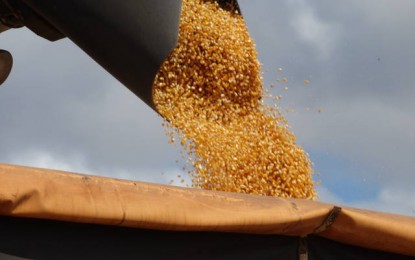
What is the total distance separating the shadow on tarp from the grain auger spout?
71 centimetres

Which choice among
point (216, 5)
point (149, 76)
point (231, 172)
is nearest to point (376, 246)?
point (149, 76)

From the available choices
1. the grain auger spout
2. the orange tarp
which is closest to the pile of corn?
the grain auger spout

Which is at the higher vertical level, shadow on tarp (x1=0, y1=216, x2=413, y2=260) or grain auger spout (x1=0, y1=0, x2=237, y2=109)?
grain auger spout (x1=0, y1=0, x2=237, y2=109)

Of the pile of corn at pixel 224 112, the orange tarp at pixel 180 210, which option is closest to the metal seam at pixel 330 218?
the orange tarp at pixel 180 210

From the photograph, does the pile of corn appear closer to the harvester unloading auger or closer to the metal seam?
the harvester unloading auger

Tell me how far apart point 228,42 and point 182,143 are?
0.71m

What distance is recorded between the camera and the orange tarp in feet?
4.81

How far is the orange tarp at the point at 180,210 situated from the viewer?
4.81 ft

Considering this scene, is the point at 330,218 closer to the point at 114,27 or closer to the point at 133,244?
the point at 133,244

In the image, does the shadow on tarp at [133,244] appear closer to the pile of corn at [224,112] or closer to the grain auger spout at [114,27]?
the grain auger spout at [114,27]

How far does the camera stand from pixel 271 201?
1.85m

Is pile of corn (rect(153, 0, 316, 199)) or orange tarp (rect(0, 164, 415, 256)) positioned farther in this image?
pile of corn (rect(153, 0, 316, 199))

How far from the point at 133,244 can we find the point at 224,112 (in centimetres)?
257

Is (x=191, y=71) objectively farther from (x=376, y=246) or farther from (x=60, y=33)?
(x=376, y=246)
